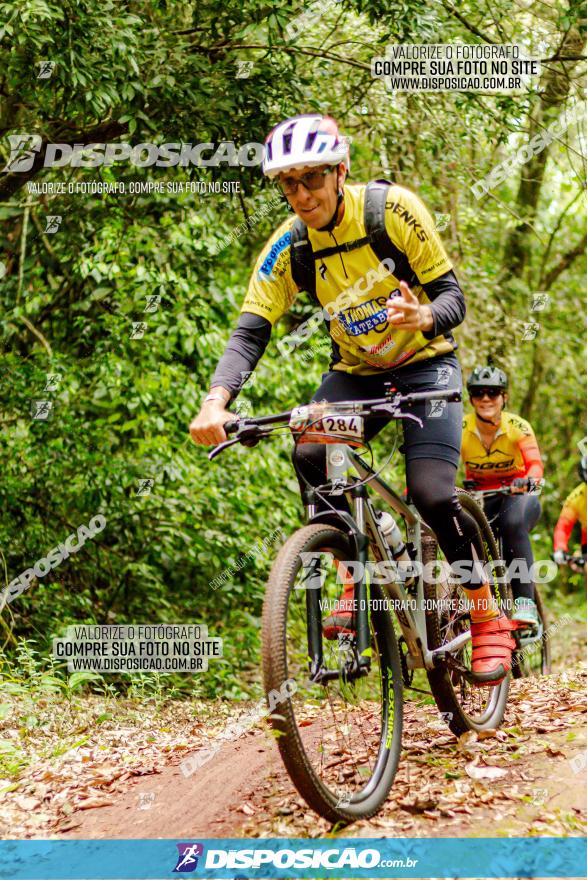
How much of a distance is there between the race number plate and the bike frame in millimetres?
66

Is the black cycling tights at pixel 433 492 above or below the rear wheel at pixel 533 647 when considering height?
above

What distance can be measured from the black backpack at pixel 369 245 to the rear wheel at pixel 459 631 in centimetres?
144

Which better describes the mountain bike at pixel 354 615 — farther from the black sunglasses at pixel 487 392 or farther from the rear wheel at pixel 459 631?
the black sunglasses at pixel 487 392

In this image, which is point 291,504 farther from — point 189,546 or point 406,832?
point 406,832

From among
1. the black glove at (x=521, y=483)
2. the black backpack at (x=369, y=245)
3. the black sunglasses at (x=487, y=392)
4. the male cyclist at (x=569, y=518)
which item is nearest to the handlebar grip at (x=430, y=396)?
the black backpack at (x=369, y=245)

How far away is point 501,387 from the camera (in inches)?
313

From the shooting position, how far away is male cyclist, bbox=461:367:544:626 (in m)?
8.04

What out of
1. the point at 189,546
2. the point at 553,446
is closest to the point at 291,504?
the point at 189,546

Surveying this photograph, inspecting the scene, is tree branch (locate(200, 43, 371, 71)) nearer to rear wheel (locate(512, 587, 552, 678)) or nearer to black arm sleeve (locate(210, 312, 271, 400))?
black arm sleeve (locate(210, 312, 271, 400))

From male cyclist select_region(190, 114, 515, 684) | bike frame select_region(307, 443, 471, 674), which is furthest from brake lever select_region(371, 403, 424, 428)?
male cyclist select_region(190, 114, 515, 684)

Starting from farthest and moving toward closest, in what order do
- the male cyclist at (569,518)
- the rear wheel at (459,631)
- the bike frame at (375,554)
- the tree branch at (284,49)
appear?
the male cyclist at (569,518) < the tree branch at (284,49) < the rear wheel at (459,631) < the bike frame at (375,554)

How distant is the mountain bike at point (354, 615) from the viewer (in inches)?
140

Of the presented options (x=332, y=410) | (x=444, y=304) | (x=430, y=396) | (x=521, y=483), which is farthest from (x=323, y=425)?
(x=521, y=483)

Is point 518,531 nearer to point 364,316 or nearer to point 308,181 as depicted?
point 364,316
